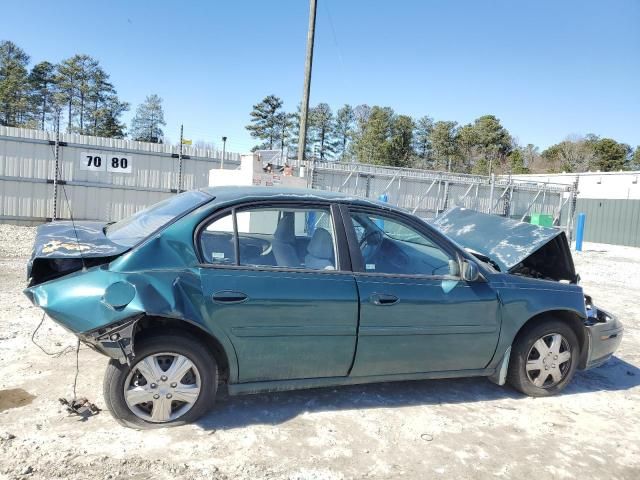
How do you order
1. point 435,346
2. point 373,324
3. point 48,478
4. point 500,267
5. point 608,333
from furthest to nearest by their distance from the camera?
point 608,333 < point 500,267 < point 435,346 < point 373,324 < point 48,478

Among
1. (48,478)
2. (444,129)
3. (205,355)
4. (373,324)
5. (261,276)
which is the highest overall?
(444,129)

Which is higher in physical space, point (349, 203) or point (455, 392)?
point (349, 203)

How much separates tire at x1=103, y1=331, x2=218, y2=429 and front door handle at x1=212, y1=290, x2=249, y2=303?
1.05 feet

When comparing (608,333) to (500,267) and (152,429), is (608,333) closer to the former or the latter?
(500,267)

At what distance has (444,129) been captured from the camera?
50562 millimetres

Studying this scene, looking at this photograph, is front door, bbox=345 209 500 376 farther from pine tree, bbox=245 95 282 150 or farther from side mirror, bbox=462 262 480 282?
pine tree, bbox=245 95 282 150

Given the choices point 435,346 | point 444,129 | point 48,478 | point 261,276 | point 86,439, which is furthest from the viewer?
point 444,129

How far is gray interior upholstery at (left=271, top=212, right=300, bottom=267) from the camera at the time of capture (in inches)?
134

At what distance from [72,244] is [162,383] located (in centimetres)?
106

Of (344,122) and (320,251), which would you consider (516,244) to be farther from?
(344,122)

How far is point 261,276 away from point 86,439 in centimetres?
145

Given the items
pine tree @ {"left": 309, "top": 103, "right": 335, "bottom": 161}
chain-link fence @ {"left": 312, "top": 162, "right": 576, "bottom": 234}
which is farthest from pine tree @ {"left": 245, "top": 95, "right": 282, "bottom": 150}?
chain-link fence @ {"left": 312, "top": 162, "right": 576, "bottom": 234}

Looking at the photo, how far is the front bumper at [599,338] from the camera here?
418cm

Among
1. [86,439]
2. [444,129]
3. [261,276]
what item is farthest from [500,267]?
[444,129]
